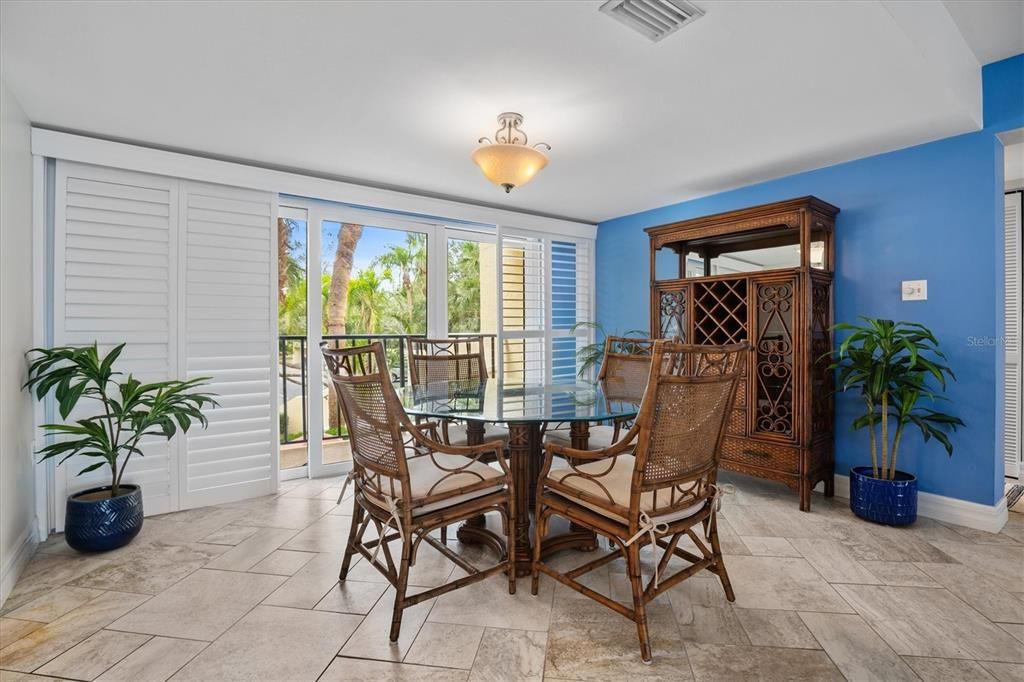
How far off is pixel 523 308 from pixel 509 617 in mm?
3269

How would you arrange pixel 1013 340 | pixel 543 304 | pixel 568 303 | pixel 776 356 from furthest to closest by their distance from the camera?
pixel 568 303 < pixel 543 304 < pixel 1013 340 < pixel 776 356

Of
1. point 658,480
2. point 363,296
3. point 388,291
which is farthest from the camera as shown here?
point 388,291

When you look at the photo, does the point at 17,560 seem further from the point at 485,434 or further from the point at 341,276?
the point at 341,276

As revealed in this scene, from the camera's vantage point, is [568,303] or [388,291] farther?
[568,303]

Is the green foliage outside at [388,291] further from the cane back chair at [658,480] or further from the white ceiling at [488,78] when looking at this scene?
the cane back chair at [658,480]

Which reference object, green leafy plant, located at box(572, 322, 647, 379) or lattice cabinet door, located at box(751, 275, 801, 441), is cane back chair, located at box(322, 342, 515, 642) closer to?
lattice cabinet door, located at box(751, 275, 801, 441)

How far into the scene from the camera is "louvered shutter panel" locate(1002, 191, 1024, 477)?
328 cm

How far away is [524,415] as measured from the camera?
2.04 m

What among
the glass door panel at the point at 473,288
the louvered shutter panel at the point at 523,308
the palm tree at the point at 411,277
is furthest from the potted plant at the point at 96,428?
the louvered shutter panel at the point at 523,308

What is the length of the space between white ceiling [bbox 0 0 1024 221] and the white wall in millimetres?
248

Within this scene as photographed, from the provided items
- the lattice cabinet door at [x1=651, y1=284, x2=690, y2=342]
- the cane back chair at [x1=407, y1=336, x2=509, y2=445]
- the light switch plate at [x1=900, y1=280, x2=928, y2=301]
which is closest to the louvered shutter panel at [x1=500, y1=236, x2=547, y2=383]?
the cane back chair at [x1=407, y1=336, x2=509, y2=445]

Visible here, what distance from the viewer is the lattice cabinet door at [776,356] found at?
121 inches

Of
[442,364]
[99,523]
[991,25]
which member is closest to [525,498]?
[442,364]

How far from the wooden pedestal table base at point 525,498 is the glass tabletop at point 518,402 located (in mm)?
90
